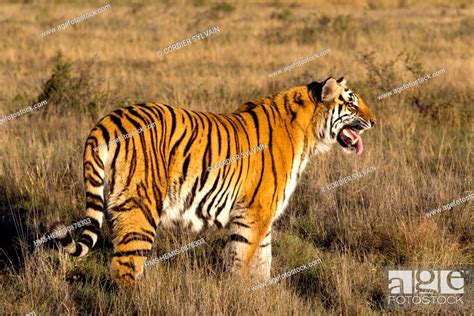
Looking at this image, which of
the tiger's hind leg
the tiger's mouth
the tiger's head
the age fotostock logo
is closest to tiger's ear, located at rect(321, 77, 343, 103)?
the tiger's head

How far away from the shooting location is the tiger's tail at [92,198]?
426cm

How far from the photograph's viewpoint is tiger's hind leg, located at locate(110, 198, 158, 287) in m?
4.49

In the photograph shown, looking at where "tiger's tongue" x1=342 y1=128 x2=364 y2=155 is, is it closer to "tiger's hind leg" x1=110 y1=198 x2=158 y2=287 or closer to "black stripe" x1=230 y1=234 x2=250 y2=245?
"black stripe" x1=230 y1=234 x2=250 y2=245

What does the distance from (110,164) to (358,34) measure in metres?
16.7

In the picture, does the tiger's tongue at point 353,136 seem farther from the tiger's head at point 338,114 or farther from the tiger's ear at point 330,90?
the tiger's ear at point 330,90

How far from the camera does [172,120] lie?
16.3ft

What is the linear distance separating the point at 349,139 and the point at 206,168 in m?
1.37

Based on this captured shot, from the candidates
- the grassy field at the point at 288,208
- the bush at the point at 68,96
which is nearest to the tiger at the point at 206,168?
the grassy field at the point at 288,208

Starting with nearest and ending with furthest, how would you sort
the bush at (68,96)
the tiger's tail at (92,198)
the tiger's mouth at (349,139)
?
the tiger's tail at (92,198) → the tiger's mouth at (349,139) → the bush at (68,96)

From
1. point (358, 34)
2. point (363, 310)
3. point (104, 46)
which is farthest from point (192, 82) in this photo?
point (363, 310)

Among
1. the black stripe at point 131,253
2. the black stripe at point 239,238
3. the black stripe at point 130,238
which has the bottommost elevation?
the black stripe at point 131,253

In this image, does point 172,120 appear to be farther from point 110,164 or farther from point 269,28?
point 269,28

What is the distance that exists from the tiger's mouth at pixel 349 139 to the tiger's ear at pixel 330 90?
0.29 meters

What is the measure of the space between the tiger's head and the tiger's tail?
1856mm
